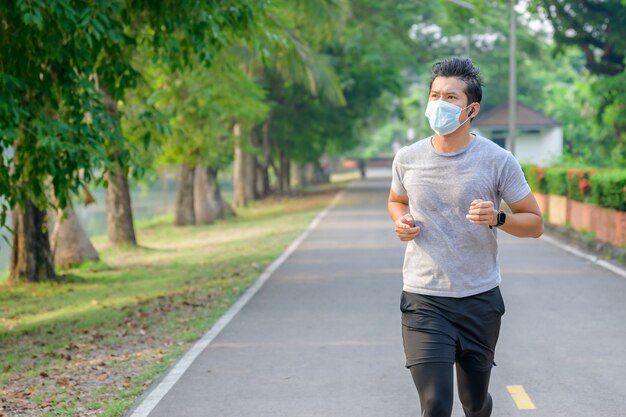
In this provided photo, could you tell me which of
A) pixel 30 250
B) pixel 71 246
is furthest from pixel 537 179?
pixel 30 250

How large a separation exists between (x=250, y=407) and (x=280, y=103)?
125 ft

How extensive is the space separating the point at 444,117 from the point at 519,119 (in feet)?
187

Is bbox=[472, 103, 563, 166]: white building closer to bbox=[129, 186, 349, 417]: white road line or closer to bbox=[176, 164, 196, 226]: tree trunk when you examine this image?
bbox=[176, 164, 196, 226]: tree trunk

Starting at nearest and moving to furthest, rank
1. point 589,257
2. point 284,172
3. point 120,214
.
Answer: point 589,257, point 120,214, point 284,172

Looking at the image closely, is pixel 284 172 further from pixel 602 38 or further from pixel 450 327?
pixel 450 327

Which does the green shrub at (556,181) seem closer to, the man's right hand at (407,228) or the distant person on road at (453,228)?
the distant person on road at (453,228)

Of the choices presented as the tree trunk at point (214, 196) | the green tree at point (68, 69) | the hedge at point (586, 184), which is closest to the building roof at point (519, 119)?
the tree trunk at point (214, 196)

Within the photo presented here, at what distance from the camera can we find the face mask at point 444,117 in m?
5.07

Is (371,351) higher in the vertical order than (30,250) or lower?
lower

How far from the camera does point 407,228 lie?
16.7ft

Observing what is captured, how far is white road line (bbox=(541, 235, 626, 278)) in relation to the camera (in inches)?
624

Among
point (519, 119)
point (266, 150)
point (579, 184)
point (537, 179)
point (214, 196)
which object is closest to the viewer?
point (579, 184)

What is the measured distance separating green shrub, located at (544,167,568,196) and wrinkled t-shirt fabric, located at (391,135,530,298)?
18592 millimetres

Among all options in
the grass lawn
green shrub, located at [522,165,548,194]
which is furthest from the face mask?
green shrub, located at [522,165,548,194]
